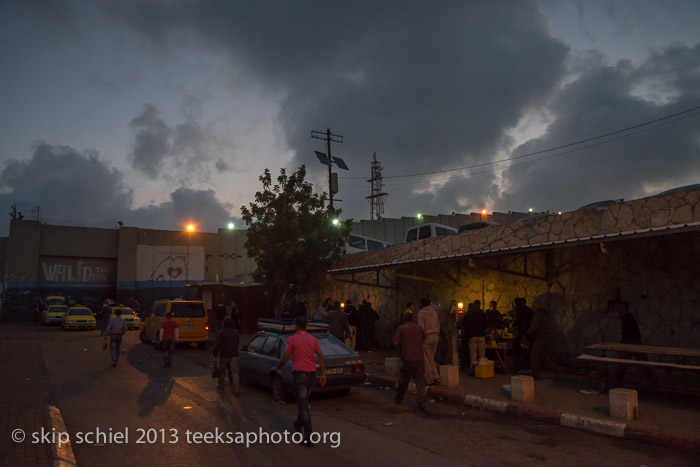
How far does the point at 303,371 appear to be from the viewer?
6.73 meters

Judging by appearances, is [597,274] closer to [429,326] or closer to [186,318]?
[429,326]

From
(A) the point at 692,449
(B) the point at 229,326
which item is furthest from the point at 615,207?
(B) the point at 229,326

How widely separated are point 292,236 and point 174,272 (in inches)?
1053

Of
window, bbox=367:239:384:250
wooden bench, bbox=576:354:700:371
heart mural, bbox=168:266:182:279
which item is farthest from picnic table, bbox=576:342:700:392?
heart mural, bbox=168:266:182:279

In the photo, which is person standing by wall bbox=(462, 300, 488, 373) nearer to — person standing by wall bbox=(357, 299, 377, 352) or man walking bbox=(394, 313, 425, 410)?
man walking bbox=(394, 313, 425, 410)

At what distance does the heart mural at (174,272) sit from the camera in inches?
1699

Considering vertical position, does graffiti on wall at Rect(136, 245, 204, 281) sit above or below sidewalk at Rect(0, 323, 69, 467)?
above

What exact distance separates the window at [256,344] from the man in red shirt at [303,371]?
4358mm

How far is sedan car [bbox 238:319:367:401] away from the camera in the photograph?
31.4 ft

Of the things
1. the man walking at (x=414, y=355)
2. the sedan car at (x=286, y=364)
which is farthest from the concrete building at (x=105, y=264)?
the man walking at (x=414, y=355)

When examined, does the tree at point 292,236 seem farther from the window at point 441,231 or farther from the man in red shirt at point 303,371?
the man in red shirt at point 303,371

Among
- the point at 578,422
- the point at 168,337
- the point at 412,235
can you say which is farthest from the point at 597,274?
the point at 168,337

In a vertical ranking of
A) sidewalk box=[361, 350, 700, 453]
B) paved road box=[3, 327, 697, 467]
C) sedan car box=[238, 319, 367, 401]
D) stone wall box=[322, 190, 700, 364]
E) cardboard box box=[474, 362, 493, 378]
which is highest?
stone wall box=[322, 190, 700, 364]

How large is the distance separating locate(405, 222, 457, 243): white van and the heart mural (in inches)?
1109
